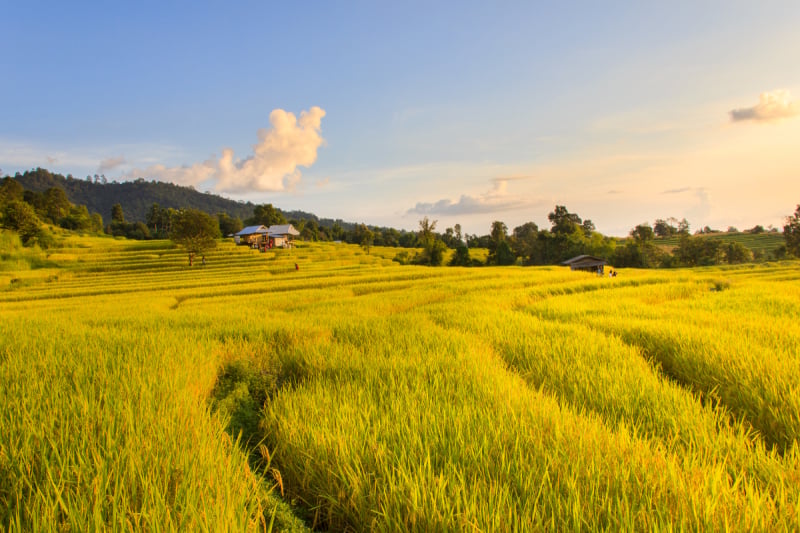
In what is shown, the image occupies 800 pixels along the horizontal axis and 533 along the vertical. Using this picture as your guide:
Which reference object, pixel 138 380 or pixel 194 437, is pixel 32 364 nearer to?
pixel 138 380

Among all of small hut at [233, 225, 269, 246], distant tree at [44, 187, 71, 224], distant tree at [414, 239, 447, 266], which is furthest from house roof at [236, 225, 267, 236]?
distant tree at [44, 187, 71, 224]

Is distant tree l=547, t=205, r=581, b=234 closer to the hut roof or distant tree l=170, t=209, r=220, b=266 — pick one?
the hut roof

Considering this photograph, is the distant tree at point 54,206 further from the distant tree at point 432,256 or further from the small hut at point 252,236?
the distant tree at point 432,256

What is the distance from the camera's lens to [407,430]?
2.54 metres

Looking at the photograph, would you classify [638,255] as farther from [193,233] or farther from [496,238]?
[193,233]

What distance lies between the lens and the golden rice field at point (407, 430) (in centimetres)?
176

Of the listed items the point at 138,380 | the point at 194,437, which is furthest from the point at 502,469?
the point at 138,380

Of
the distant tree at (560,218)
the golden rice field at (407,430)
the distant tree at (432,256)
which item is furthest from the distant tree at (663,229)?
the golden rice field at (407,430)

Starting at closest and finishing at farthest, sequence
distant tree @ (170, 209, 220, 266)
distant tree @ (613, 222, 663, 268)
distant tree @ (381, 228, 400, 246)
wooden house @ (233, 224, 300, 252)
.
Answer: distant tree @ (170, 209, 220, 266)
distant tree @ (613, 222, 663, 268)
wooden house @ (233, 224, 300, 252)
distant tree @ (381, 228, 400, 246)

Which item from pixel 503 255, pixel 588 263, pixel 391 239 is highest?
pixel 391 239

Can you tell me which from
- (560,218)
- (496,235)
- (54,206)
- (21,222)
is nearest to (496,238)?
(496,235)

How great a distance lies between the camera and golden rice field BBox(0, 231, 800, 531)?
1.76 m

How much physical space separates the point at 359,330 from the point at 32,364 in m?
4.34

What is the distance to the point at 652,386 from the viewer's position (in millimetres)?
3604
